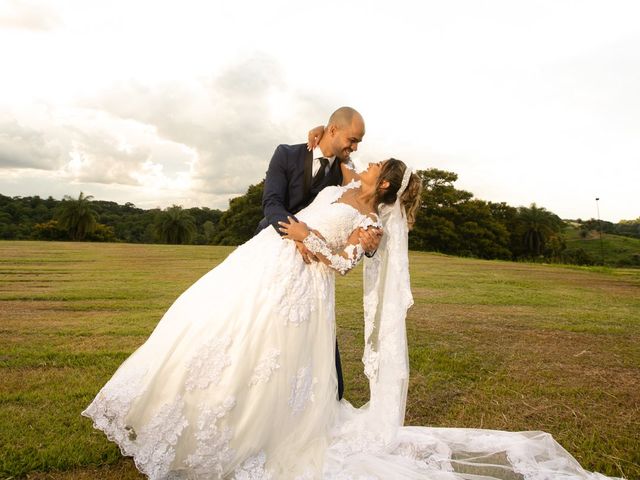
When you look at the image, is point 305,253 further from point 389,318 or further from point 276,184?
point 389,318

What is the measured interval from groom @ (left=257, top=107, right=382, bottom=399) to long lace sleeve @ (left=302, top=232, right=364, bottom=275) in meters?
0.21

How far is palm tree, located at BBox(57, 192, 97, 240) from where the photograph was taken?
4697 cm

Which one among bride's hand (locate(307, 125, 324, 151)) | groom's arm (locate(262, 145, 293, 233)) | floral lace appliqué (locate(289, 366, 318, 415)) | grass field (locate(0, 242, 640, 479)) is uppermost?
bride's hand (locate(307, 125, 324, 151))

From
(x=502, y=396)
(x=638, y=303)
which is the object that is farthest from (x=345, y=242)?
(x=638, y=303)

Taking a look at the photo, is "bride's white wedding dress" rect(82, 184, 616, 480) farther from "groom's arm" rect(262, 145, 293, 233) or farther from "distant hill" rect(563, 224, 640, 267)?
"distant hill" rect(563, 224, 640, 267)

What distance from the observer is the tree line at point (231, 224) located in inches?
1859

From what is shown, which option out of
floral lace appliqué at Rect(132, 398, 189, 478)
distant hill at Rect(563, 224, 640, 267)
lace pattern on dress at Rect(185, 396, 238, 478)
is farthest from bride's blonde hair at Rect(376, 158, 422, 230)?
distant hill at Rect(563, 224, 640, 267)

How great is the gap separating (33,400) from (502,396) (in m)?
5.33

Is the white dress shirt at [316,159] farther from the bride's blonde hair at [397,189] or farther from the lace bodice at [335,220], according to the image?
the bride's blonde hair at [397,189]

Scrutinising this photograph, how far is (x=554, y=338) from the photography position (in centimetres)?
888

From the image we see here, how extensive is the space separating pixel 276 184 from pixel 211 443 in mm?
2179

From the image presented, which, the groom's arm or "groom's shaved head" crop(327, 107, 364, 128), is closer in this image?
"groom's shaved head" crop(327, 107, 364, 128)

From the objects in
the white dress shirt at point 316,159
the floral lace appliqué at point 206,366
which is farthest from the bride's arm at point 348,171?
the floral lace appliqué at point 206,366

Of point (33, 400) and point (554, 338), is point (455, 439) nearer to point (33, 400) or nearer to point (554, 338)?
point (33, 400)
